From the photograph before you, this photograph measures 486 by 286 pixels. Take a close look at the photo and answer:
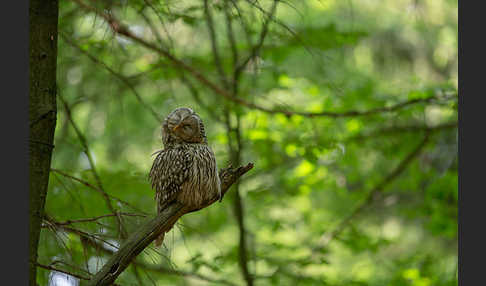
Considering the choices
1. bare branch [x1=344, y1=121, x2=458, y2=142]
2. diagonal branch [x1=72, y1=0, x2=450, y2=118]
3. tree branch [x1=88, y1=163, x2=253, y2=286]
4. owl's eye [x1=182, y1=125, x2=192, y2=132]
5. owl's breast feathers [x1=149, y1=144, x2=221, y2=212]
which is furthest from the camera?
bare branch [x1=344, y1=121, x2=458, y2=142]

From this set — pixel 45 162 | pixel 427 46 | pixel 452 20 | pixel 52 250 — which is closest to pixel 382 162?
pixel 452 20

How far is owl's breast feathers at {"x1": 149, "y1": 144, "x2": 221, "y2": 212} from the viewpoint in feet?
7.94

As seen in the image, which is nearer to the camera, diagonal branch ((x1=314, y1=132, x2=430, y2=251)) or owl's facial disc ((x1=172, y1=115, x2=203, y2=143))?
owl's facial disc ((x1=172, y1=115, x2=203, y2=143))

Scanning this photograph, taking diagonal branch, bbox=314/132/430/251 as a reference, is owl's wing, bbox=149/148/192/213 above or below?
below

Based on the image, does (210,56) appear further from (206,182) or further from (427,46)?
(427,46)

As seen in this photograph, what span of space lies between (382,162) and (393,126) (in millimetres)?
1564

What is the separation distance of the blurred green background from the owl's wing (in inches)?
30.1

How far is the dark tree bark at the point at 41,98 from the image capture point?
89.9 inches

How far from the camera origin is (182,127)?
99.1 inches

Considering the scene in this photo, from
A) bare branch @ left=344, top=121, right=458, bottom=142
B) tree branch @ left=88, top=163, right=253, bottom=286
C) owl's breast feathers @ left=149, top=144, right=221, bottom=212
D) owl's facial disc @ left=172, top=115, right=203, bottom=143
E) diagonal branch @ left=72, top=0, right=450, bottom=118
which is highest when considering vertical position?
bare branch @ left=344, top=121, right=458, bottom=142

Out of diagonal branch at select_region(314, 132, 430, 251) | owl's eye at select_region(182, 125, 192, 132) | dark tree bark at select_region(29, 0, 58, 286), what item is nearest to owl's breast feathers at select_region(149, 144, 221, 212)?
owl's eye at select_region(182, 125, 192, 132)

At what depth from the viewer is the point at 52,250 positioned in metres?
3.57

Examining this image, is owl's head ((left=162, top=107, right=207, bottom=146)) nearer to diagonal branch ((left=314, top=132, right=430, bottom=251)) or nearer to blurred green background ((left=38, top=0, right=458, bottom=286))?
blurred green background ((left=38, top=0, right=458, bottom=286))

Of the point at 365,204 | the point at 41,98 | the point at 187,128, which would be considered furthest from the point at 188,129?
the point at 365,204
